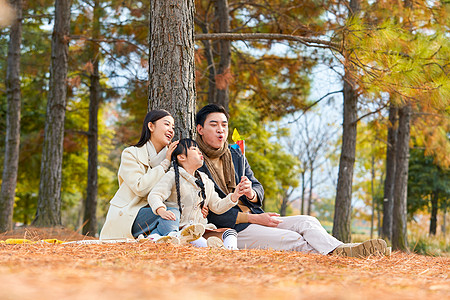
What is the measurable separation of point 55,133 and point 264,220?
5.21 m

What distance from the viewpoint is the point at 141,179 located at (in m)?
3.32

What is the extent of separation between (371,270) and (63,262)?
5.18 ft

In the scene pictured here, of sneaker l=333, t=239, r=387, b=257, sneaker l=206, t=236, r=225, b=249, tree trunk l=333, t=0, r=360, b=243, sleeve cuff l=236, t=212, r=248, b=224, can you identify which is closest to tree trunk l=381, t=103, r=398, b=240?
tree trunk l=333, t=0, r=360, b=243

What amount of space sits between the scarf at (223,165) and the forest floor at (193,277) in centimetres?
108

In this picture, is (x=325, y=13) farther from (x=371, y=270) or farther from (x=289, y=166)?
(x=289, y=166)

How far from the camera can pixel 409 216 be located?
18703 millimetres

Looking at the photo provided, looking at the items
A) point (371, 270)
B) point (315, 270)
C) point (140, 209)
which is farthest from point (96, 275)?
point (140, 209)

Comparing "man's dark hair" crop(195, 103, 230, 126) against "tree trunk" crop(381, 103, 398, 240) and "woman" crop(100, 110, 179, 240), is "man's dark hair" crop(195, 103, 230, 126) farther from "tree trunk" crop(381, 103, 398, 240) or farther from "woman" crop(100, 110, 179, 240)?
"tree trunk" crop(381, 103, 398, 240)

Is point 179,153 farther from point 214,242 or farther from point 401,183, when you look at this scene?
point 401,183

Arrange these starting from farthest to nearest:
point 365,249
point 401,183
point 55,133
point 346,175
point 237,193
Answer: point 401,183, point 346,175, point 55,133, point 237,193, point 365,249

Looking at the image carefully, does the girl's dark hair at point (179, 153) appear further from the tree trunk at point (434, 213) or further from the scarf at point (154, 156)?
the tree trunk at point (434, 213)

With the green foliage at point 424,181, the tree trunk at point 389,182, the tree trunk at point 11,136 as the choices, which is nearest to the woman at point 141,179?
the tree trunk at point 11,136

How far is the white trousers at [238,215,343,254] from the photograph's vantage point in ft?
10.7

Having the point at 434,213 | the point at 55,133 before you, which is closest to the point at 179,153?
the point at 55,133
